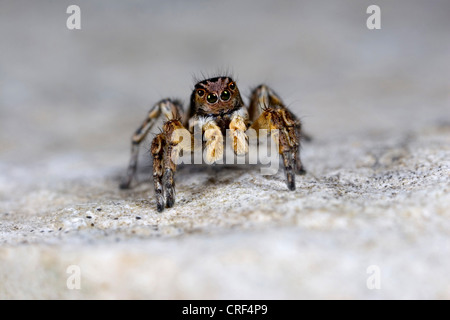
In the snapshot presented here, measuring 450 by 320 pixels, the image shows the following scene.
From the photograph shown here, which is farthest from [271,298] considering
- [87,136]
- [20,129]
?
[20,129]

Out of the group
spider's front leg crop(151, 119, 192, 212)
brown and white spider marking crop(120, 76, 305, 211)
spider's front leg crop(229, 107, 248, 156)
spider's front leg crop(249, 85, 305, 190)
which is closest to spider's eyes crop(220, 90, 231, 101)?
brown and white spider marking crop(120, 76, 305, 211)

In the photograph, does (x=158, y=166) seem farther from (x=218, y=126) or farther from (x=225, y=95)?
(x=225, y=95)

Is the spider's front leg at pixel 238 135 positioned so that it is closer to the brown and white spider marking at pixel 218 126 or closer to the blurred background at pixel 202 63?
the brown and white spider marking at pixel 218 126

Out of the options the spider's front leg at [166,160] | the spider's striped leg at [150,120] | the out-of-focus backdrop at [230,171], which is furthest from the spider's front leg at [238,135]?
the spider's striped leg at [150,120]

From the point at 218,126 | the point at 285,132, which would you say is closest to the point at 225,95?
the point at 218,126

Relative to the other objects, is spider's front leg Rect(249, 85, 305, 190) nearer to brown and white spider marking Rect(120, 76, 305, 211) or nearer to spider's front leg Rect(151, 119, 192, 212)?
brown and white spider marking Rect(120, 76, 305, 211)
